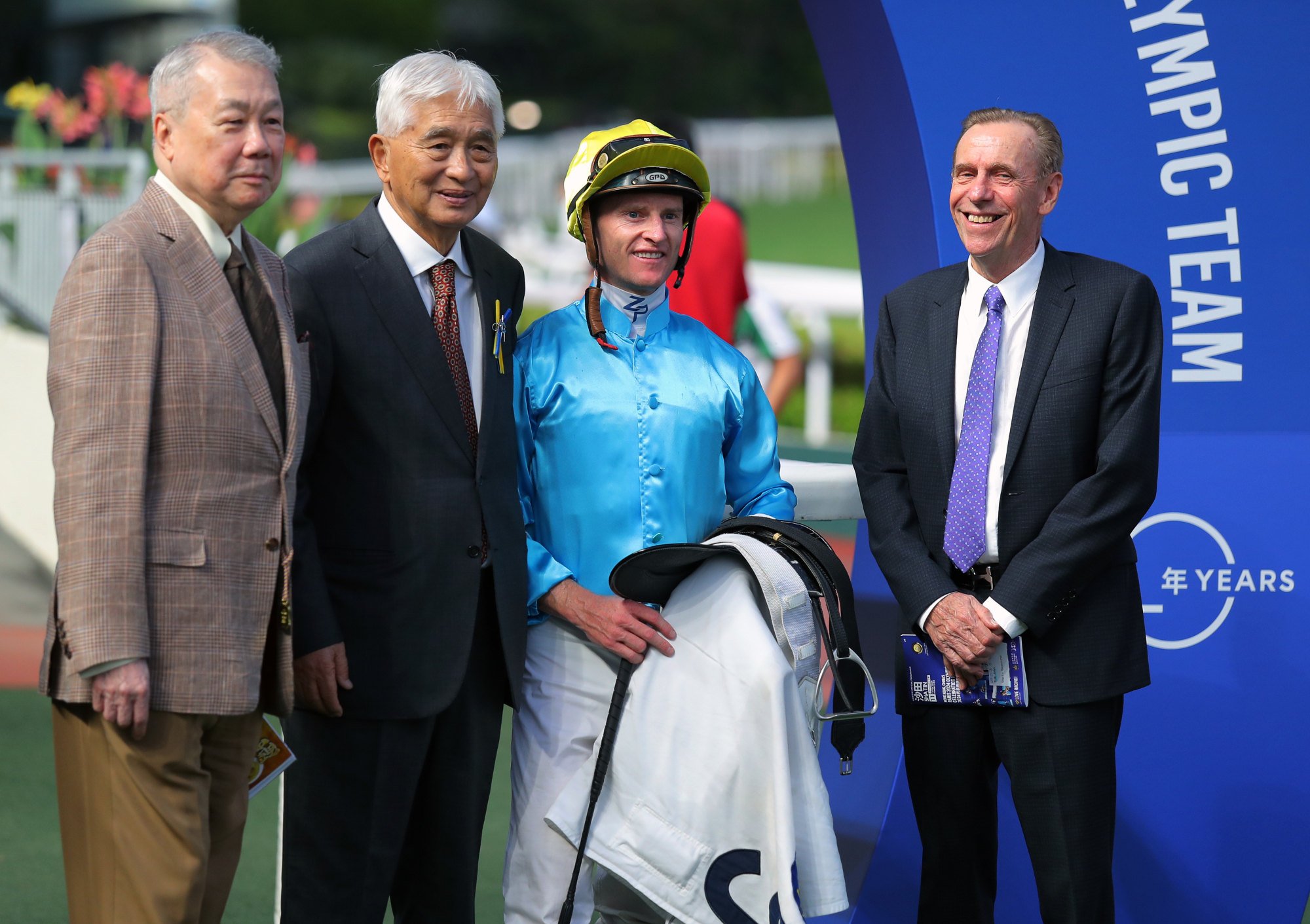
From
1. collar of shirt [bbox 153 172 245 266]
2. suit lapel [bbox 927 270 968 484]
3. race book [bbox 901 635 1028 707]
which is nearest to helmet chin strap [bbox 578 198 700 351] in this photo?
suit lapel [bbox 927 270 968 484]

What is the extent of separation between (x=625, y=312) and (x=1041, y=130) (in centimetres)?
82

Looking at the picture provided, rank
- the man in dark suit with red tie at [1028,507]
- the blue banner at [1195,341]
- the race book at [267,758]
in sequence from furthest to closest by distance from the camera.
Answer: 1. the blue banner at [1195,341]
2. the man in dark suit with red tie at [1028,507]
3. the race book at [267,758]

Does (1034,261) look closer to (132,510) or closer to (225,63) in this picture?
(225,63)

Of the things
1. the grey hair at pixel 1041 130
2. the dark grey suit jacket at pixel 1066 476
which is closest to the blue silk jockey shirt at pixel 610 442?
the dark grey suit jacket at pixel 1066 476

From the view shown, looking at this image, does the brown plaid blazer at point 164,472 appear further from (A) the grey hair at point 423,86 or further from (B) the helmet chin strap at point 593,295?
(B) the helmet chin strap at point 593,295

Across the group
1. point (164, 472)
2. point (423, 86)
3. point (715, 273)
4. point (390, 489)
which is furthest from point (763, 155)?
point (164, 472)

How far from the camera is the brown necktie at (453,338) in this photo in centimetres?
274

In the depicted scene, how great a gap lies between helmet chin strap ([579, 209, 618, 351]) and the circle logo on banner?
132 centimetres

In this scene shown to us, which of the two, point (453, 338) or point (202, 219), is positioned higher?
point (202, 219)

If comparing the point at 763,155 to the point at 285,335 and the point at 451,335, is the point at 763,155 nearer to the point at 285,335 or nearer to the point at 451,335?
the point at 451,335

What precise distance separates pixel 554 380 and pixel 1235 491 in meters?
1.55

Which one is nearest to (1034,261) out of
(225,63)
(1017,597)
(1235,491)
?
(1017,597)

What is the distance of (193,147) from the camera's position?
7.71 ft

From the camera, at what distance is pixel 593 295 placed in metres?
2.88
